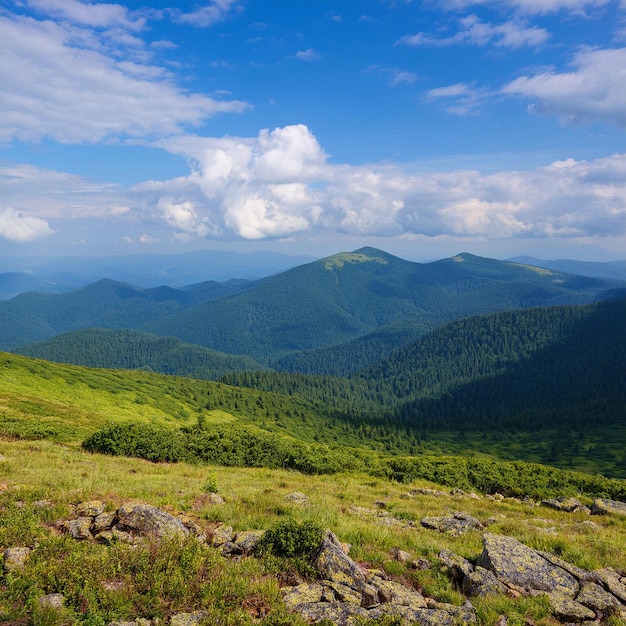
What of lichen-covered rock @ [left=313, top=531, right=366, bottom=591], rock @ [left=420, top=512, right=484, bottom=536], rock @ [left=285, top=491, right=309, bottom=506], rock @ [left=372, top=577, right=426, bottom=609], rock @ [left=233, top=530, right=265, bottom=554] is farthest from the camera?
rock @ [left=285, top=491, right=309, bottom=506]

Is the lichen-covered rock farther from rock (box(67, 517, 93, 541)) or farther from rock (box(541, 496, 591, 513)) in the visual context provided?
rock (box(541, 496, 591, 513))

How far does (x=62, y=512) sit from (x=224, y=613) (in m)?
8.25

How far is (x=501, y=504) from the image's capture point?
25.3 meters

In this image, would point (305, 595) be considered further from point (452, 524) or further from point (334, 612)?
point (452, 524)

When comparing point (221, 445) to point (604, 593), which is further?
point (221, 445)

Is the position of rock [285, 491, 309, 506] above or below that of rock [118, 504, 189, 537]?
below

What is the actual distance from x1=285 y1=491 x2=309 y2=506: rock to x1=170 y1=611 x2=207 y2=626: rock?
11.0 metres

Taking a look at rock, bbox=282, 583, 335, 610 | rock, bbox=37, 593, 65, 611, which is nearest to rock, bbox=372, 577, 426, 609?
rock, bbox=282, 583, 335, 610

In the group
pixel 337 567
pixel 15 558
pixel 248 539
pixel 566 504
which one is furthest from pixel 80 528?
pixel 566 504

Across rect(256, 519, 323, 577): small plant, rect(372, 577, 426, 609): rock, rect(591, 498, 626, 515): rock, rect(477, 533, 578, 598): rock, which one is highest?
rect(256, 519, 323, 577): small plant

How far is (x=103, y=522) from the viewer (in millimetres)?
12828

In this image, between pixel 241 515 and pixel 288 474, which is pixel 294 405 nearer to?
pixel 288 474

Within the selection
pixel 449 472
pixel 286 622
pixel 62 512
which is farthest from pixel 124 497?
pixel 449 472

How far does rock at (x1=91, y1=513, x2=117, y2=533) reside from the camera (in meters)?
12.6
